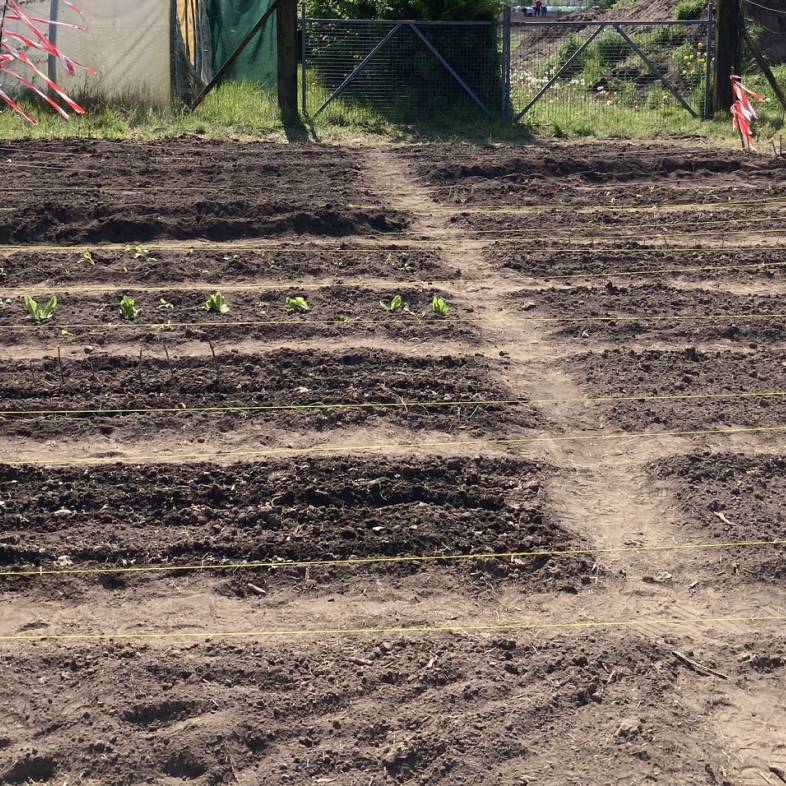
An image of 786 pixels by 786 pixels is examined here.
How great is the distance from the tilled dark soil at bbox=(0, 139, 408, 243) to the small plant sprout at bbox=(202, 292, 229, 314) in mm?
2325

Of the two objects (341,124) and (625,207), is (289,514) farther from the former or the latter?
(341,124)

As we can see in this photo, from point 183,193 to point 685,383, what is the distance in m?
6.62

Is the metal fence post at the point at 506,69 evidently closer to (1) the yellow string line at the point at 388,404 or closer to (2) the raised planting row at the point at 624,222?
(2) the raised planting row at the point at 624,222

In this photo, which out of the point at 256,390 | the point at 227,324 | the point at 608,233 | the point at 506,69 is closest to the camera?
the point at 256,390

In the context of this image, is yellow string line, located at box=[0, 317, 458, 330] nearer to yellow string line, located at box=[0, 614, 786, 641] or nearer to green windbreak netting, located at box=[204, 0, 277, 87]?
yellow string line, located at box=[0, 614, 786, 641]

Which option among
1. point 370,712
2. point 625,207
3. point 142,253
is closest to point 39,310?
point 142,253

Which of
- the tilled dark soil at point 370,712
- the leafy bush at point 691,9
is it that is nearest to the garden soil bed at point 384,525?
the tilled dark soil at point 370,712

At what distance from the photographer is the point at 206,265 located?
30.5 ft

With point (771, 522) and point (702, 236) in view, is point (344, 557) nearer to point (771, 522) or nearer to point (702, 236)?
point (771, 522)

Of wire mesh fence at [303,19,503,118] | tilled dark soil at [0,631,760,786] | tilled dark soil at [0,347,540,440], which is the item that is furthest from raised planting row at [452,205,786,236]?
wire mesh fence at [303,19,503,118]

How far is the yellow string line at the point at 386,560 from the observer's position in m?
4.91

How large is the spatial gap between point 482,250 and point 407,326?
7.62 ft

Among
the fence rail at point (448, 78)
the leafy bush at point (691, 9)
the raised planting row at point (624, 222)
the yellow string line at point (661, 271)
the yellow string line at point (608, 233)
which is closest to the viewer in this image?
the yellow string line at point (661, 271)

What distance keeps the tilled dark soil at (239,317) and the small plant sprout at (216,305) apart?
0.04m
